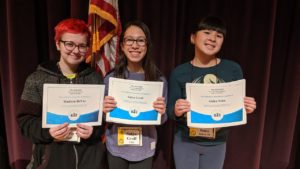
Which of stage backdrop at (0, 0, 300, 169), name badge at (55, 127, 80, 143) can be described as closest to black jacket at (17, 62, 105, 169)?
name badge at (55, 127, 80, 143)

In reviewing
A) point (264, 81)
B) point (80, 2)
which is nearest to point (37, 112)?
point (80, 2)

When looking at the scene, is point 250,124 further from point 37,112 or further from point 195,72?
point 37,112

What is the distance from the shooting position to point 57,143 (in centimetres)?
142

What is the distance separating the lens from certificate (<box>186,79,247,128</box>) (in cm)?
144

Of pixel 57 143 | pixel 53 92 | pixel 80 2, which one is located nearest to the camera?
pixel 53 92

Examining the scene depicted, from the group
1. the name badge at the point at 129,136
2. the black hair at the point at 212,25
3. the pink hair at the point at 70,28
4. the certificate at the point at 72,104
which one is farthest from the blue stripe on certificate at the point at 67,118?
the black hair at the point at 212,25

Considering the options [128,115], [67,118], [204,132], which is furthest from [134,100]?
[204,132]

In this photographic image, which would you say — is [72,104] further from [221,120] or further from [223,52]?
[223,52]

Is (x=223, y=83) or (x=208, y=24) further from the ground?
(x=208, y=24)

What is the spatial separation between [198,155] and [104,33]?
943 mm

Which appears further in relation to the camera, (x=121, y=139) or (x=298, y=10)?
(x=298, y=10)

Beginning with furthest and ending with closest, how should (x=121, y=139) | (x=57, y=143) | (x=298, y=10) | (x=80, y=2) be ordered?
(x=298, y=10) → (x=80, y=2) → (x=121, y=139) → (x=57, y=143)

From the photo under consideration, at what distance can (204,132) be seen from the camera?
1560 millimetres

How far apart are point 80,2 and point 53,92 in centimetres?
80
